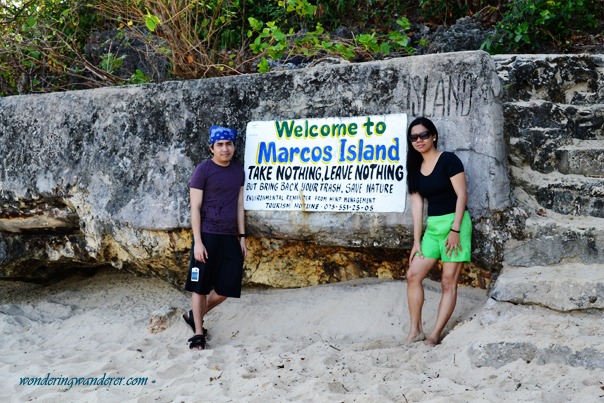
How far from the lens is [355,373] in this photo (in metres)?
3.61

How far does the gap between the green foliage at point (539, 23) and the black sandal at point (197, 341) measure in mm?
3464

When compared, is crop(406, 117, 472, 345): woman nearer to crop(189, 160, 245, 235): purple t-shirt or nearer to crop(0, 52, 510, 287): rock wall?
crop(0, 52, 510, 287): rock wall

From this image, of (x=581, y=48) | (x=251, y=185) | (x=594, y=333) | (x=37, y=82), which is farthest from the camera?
(x=37, y=82)

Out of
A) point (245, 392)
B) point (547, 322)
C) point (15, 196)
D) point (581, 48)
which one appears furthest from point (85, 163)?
point (581, 48)

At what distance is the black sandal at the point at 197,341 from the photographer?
4340mm

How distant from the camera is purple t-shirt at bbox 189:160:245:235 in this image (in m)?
4.44

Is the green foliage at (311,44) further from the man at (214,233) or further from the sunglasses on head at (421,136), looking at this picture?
the sunglasses on head at (421,136)

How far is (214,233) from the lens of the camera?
4.44 meters

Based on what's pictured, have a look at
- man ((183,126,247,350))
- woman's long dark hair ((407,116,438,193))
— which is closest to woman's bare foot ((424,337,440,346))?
woman's long dark hair ((407,116,438,193))

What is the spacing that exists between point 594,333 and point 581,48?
3204 millimetres

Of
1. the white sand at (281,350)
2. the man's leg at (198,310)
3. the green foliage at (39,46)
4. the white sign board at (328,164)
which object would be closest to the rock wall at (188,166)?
the white sign board at (328,164)

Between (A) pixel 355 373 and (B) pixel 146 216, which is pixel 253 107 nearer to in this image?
(B) pixel 146 216

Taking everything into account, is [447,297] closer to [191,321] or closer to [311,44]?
[191,321]

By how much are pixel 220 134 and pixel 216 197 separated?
1.42 ft
